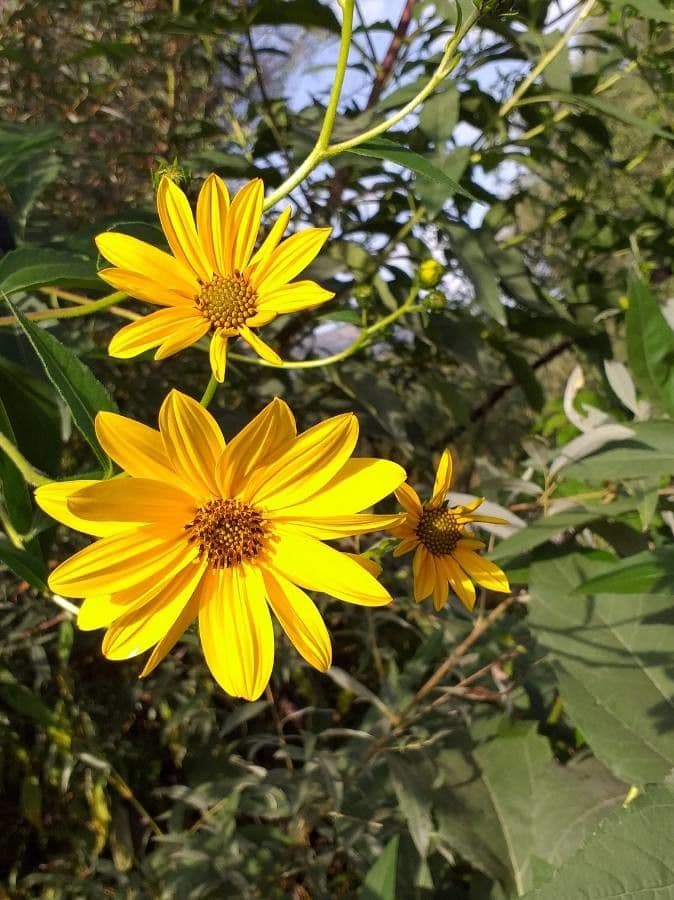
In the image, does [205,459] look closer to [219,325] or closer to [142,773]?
[219,325]

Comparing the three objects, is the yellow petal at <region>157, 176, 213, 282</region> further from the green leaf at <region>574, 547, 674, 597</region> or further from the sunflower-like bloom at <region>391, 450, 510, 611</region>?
the green leaf at <region>574, 547, 674, 597</region>

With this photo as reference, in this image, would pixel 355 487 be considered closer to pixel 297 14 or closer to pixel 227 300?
pixel 227 300

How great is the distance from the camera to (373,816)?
3.11 feet

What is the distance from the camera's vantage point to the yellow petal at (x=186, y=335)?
1.60ft

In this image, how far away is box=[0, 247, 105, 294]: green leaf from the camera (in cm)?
55

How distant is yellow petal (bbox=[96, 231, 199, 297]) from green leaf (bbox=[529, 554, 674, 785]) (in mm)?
545

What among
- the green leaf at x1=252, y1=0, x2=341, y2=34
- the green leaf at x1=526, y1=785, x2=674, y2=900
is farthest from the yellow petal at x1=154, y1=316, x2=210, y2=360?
the green leaf at x1=252, y1=0, x2=341, y2=34

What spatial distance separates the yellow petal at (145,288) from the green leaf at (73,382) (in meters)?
0.06

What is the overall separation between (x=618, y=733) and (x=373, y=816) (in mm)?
352

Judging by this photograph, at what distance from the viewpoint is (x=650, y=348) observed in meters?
0.80

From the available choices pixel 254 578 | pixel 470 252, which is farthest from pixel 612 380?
pixel 254 578

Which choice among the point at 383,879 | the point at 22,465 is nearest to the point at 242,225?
the point at 22,465

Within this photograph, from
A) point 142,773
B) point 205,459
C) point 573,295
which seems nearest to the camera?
point 205,459

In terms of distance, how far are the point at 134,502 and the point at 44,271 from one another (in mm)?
234
